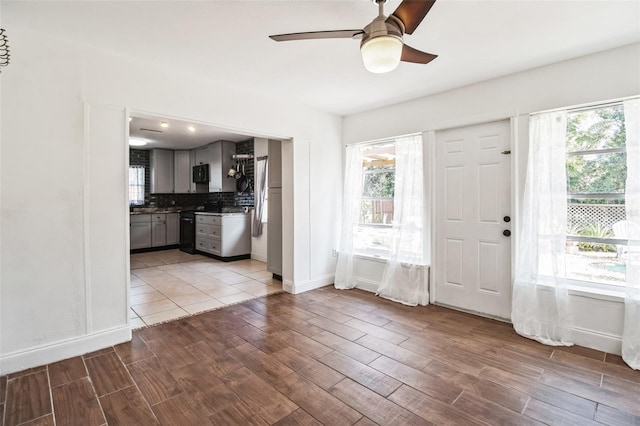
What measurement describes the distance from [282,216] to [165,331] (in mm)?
2059

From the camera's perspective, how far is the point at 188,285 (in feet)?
14.9

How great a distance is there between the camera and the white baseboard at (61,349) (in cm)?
228

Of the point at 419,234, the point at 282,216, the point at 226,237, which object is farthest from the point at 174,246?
the point at 419,234

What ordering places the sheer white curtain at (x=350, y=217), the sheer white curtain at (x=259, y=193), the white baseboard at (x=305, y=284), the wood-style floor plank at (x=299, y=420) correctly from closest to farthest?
1. the wood-style floor plank at (x=299, y=420)
2. the white baseboard at (x=305, y=284)
3. the sheer white curtain at (x=350, y=217)
4. the sheer white curtain at (x=259, y=193)

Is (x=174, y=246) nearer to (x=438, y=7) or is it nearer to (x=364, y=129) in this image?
(x=364, y=129)

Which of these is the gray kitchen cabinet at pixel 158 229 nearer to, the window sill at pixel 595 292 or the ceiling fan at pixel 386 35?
the ceiling fan at pixel 386 35

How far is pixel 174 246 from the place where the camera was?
7.70 metres

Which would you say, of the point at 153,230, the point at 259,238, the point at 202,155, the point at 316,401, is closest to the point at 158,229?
the point at 153,230

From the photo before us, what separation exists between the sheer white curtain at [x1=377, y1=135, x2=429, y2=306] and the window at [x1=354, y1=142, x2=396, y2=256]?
0.25 meters

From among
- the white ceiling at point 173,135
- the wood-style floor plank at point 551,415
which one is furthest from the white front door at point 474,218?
the white ceiling at point 173,135

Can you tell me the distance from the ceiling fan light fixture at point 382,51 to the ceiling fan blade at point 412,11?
0.40 feet

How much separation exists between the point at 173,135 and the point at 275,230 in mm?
3025

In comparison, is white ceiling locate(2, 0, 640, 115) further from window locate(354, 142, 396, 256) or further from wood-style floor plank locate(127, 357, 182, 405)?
wood-style floor plank locate(127, 357, 182, 405)

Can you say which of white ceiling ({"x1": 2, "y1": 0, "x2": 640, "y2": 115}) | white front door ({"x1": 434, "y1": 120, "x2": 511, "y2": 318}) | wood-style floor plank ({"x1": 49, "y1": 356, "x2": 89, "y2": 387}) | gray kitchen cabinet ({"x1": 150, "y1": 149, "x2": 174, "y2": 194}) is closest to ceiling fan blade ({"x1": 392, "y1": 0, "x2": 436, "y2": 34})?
white ceiling ({"x1": 2, "y1": 0, "x2": 640, "y2": 115})
